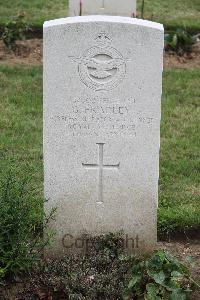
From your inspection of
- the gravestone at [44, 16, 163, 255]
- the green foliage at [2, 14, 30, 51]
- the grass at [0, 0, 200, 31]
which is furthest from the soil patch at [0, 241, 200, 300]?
the grass at [0, 0, 200, 31]

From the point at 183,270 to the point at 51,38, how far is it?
1.65 meters

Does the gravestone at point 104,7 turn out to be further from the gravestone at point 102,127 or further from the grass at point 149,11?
the gravestone at point 102,127

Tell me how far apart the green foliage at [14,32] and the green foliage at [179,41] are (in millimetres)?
1884

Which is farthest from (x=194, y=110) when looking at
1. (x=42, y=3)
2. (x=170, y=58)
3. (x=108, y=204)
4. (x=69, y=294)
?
(x=42, y=3)

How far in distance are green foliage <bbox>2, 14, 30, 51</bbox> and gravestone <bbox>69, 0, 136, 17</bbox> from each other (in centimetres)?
66

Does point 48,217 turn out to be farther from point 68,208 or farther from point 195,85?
point 195,85

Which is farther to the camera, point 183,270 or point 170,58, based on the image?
point 170,58

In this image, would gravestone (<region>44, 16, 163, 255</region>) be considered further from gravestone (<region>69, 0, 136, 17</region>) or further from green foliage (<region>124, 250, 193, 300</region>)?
gravestone (<region>69, 0, 136, 17</region>)

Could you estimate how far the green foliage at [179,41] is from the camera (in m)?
10.2

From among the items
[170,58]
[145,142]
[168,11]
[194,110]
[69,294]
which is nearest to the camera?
[69,294]

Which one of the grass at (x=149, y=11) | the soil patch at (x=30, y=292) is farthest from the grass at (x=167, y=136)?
the grass at (x=149, y=11)

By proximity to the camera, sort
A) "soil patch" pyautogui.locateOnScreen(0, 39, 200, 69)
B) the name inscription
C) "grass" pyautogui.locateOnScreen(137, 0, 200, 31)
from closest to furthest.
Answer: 1. the name inscription
2. "soil patch" pyautogui.locateOnScreen(0, 39, 200, 69)
3. "grass" pyautogui.locateOnScreen(137, 0, 200, 31)

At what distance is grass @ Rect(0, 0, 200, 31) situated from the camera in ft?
38.6

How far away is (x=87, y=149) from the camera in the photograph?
16.8ft
